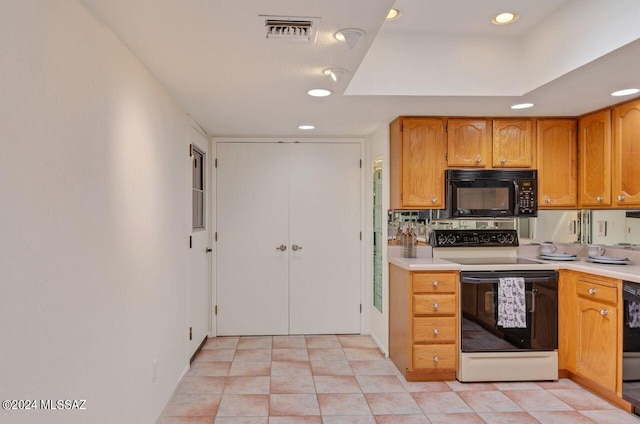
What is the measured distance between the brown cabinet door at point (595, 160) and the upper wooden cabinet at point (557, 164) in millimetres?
53

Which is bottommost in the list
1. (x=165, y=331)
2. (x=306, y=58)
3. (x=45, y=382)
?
(x=165, y=331)

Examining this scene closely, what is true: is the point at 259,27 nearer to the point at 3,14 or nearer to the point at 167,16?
the point at 167,16

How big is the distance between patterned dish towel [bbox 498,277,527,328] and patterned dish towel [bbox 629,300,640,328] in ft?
2.36

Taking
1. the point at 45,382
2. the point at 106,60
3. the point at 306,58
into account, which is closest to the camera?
the point at 45,382

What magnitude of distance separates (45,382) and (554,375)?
345 centimetres

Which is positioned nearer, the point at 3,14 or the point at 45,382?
the point at 3,14

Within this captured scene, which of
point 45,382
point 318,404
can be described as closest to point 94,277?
point 45,382

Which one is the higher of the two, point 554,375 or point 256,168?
point 256,168

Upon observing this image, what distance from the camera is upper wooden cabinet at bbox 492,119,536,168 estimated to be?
380 centimetres

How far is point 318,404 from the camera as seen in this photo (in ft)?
10.00

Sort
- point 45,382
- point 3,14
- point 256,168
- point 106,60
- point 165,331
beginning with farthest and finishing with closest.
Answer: point 256,168
point 165,331
point 106,60
point 45,382
point 3,14

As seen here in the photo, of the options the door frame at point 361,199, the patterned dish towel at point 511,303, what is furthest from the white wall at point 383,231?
the patterned dish towel at point 511,303

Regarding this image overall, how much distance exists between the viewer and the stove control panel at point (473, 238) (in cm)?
402

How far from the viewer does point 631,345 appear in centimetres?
285
